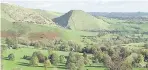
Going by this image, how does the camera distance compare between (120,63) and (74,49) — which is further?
(74,49)

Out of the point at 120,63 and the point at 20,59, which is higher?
the point at 120,63

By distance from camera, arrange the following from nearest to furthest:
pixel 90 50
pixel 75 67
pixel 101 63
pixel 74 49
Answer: pixel 75 67, pixel 101 63, pixel 90 50, pixel 74 49

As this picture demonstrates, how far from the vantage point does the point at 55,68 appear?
417 ft

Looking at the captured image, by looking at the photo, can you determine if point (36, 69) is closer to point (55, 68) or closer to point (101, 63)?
point (55, 68)

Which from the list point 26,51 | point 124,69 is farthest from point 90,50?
point 124,69

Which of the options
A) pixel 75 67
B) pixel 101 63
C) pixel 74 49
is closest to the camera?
pixel 75 67

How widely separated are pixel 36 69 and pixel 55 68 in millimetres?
7129

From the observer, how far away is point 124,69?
74.5 m

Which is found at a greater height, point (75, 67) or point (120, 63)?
point (120, 63)

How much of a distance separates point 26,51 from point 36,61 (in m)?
33.5

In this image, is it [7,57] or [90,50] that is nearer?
[7,57]

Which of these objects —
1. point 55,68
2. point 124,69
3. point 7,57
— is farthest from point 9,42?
point 124,69

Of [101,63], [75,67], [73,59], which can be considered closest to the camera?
[75,67]

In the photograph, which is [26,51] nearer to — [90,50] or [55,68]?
[90,50]
